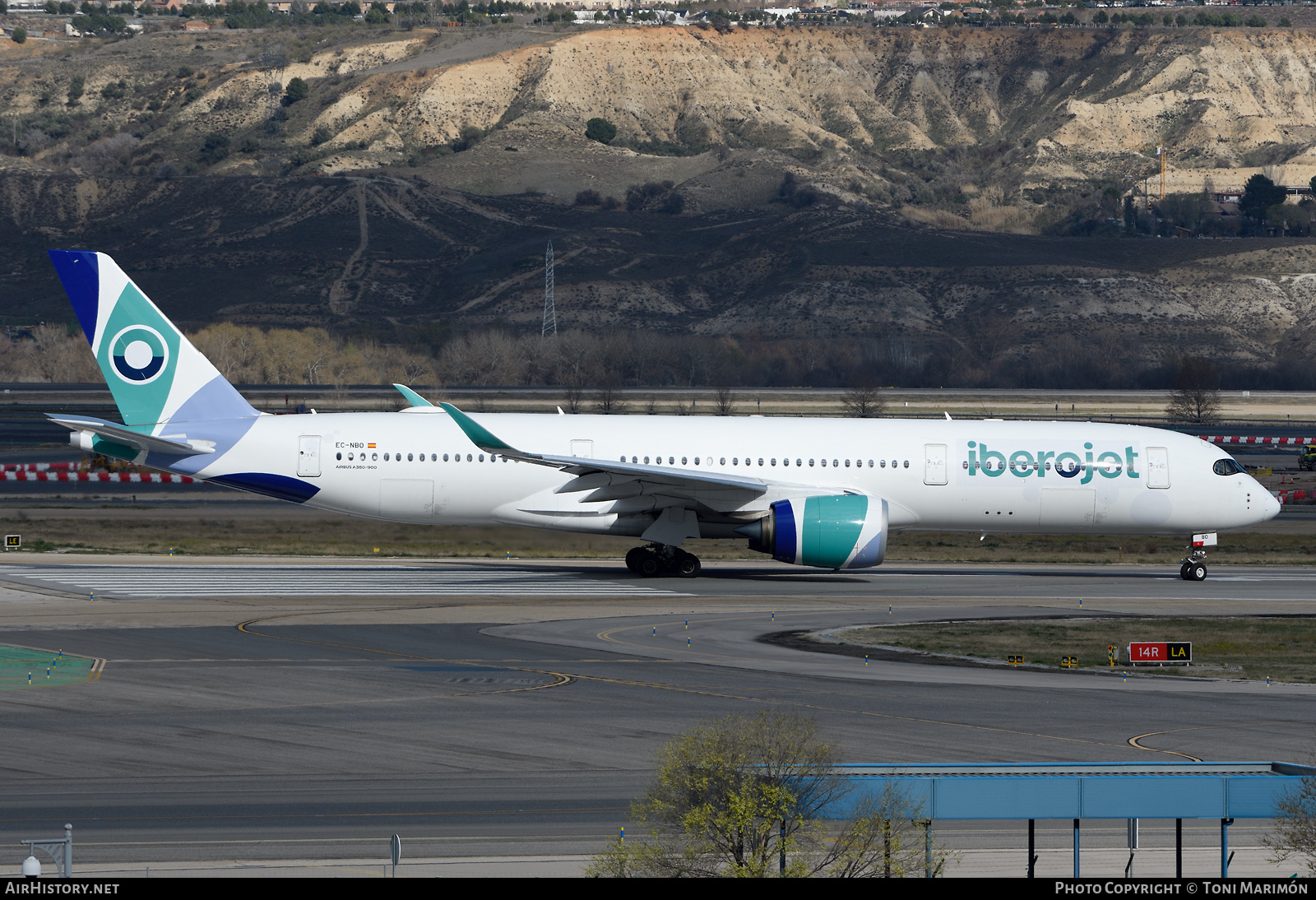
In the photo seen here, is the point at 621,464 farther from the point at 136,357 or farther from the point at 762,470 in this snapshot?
the point at 136,357

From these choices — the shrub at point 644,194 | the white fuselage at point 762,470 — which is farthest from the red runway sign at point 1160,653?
the shrub at point 644,194

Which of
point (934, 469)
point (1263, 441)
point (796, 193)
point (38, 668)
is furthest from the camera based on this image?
point (796, 193)

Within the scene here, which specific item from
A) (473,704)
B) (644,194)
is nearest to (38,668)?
(473,704)

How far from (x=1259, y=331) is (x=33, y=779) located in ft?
465

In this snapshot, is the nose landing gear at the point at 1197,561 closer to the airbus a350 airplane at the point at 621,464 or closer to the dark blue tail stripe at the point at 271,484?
the airbus a350 airplane at the point at 621,464

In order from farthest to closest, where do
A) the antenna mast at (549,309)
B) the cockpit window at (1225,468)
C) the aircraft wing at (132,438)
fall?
1. the antenna mast at (549,309)
2. the cockpit window at (1225,468)
3. the aircraft wing at (132,438)

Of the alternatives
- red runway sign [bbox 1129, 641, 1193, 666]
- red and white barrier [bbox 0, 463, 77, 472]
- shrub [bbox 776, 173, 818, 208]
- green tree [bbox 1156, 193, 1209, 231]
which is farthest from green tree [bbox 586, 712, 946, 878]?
green tree [bbox 1156, 193, 1209, 231]

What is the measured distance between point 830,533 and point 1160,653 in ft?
32.4

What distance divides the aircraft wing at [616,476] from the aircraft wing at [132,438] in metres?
6.68

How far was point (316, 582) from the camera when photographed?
3597 centimetres

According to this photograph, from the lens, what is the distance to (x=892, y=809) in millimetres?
11789

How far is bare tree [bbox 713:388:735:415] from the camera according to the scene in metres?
80.9

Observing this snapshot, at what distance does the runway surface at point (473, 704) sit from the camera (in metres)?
16.2

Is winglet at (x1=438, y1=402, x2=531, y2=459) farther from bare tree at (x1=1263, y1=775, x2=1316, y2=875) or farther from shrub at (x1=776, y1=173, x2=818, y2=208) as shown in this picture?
shrub at (x1=776, y1=173, x2=818, y2=208)
